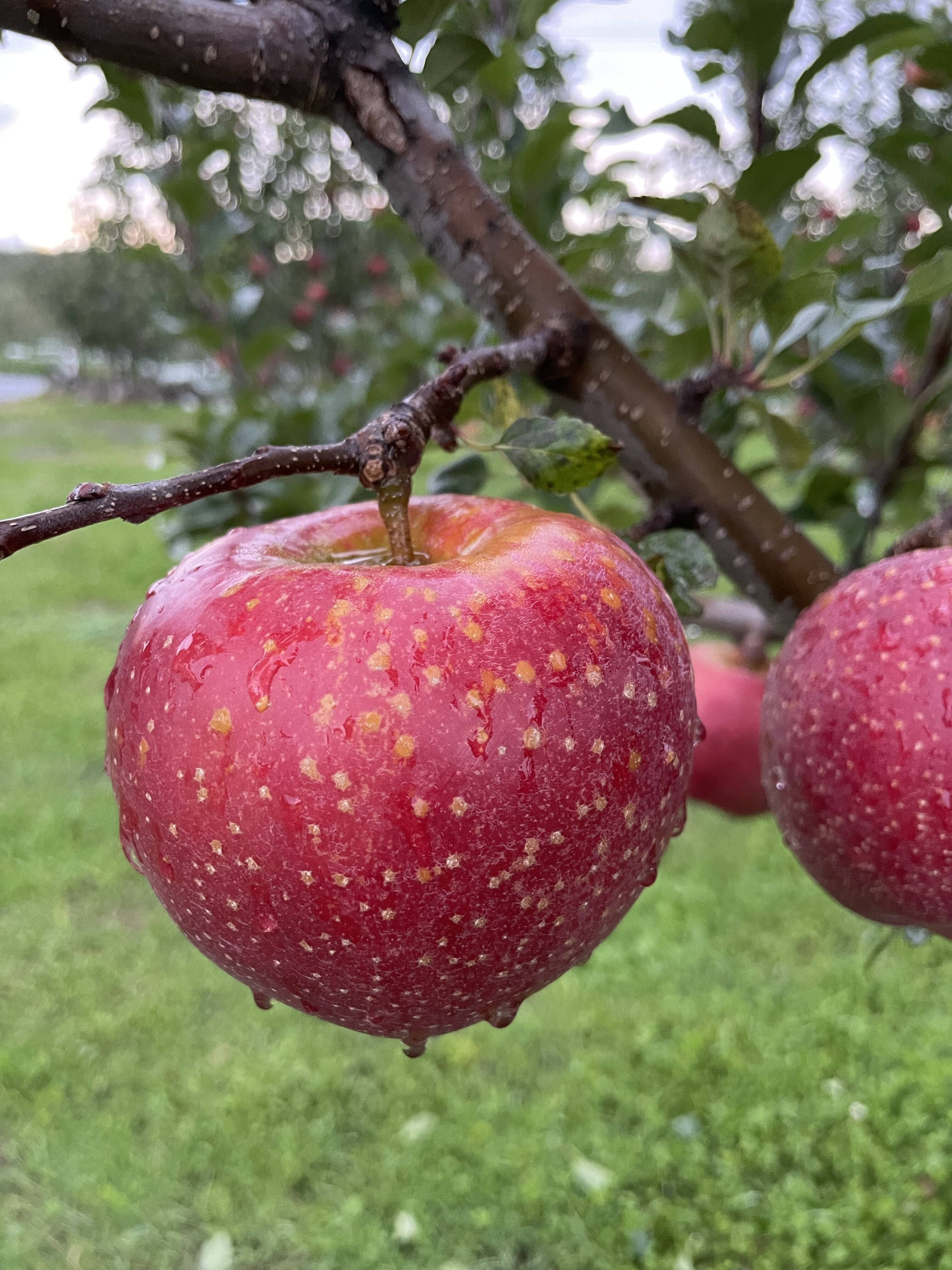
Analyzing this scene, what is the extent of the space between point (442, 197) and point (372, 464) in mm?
271

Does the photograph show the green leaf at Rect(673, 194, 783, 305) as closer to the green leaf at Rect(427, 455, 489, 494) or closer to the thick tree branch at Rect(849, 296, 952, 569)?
the green leaf at Rect(427, 455, 489, 494)

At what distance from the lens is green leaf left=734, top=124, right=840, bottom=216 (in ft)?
2.83

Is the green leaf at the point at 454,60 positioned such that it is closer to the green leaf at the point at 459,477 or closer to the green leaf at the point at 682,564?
the green leaf at the point at 459,477

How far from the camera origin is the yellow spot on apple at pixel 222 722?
1.63 ft

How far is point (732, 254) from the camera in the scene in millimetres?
715

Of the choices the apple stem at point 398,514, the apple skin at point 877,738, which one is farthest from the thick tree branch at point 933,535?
the apple stem at point 398,514

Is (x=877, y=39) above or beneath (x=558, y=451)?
above

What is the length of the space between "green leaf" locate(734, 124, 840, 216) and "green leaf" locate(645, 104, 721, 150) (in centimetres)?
9

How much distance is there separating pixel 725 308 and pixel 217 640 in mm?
511

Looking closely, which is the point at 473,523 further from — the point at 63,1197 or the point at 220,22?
the point at 63,1197

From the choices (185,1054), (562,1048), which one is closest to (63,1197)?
(185,1054)

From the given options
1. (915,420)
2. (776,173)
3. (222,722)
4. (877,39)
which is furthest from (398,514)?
(915,420)

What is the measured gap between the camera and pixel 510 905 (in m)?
0.51

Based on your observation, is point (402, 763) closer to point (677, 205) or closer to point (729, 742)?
point (677, 205)
